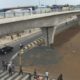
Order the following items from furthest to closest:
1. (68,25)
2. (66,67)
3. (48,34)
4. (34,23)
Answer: (68,25)
(48,34)
(34,23)
(66,67)

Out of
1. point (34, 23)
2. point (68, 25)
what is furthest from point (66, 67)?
point (68, 25)

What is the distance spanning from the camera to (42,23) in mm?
54469

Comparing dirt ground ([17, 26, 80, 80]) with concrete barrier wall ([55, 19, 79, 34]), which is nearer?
dirt ground ([17, 26, 80, 80])

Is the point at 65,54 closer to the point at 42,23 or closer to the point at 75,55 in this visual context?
the point at 75,55

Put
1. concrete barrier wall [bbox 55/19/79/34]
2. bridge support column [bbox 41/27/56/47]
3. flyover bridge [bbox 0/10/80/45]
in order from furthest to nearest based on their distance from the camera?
concrete barrier wall [bbox 55/19/79/34] → bridge support column [bbox 41/27/56/47] → flyover bridge [bbox 0/10/80/45]

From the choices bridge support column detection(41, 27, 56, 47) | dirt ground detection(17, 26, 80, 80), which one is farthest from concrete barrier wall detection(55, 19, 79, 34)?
dirt ground detection(17, 26, 80, 80)

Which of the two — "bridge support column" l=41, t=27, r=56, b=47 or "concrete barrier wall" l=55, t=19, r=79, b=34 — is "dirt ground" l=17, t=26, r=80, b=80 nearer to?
"bridge support column" l=41, t=27, r=56, b=47

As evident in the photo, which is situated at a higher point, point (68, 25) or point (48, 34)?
point (48, 34)

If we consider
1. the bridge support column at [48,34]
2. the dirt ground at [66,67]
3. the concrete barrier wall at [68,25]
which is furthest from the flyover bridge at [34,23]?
the concrete barrier wall at [68,25]

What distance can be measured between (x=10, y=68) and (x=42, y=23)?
25171 millimetres

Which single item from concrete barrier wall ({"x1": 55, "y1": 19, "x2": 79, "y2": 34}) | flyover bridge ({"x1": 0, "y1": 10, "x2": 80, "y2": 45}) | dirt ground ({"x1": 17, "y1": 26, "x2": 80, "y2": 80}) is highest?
flyover bridge ({"x1": 0, "y1": 10, "x2": 80, "y2": 45})

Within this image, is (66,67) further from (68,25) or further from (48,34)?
(68,25)

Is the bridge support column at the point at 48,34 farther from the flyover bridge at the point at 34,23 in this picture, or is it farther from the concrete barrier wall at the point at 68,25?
the concrete barrier wall at the point at 68,25

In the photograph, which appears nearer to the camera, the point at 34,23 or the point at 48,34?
the point at 34,23
